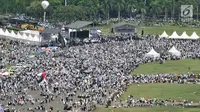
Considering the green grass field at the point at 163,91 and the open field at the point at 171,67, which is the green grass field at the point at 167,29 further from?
the green grass field at the point at 163,91

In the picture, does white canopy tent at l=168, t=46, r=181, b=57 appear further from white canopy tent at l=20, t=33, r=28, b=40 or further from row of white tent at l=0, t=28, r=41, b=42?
white canopy tent at l=20, t=33, r=28, b=40

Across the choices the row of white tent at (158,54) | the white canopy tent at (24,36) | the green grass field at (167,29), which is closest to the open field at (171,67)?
the row of white tent at (158,54)

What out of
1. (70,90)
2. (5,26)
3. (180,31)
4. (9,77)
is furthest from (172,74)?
(5,26)

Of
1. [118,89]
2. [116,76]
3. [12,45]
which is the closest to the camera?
[118,89]

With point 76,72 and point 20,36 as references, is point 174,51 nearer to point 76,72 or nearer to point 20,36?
point 76,72

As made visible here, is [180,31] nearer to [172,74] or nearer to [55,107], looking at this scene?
[172,74]

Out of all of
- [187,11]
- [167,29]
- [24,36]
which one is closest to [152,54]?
[24,36]
